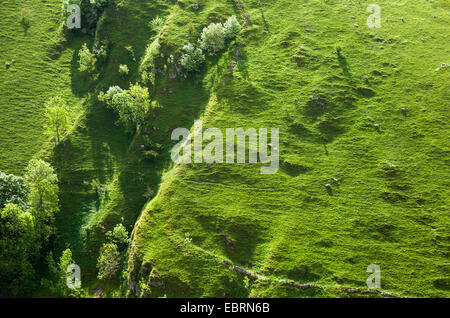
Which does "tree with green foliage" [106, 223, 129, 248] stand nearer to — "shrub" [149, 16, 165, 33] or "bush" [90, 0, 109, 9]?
"shrub" [149, 16, 165, 33]

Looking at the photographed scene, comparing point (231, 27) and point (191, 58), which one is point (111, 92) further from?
point (231, 27)

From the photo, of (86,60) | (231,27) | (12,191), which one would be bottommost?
(12,191)

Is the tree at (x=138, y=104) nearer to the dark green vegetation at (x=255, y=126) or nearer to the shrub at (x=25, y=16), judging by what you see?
the dark green vegetation at (x=255, y=126)

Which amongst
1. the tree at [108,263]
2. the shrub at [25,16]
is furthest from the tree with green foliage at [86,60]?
the tree at [108,263]

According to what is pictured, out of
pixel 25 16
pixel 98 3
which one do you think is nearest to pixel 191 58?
pixel 98 3

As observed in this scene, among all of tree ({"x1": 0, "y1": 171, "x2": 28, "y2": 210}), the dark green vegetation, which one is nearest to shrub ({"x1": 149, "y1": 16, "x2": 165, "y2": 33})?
the dark green vegetation
